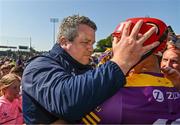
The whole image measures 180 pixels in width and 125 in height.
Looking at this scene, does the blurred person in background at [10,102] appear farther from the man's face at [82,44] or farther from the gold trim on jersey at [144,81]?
the gold trim on jersey at [144,81]

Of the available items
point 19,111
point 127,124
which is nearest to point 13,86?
point 19,111

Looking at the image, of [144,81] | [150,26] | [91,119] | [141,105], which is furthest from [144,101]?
[150,26]


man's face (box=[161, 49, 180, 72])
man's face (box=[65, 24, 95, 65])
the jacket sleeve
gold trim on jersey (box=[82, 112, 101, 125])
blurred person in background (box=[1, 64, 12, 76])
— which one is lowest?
blurred person in background (box=[1, 64, 12, 76])

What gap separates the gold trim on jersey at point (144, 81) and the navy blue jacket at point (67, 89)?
1.13 feet

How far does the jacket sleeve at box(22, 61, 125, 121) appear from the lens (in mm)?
1739

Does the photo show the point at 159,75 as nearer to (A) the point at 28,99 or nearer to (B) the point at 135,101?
(B) the point at 135,101

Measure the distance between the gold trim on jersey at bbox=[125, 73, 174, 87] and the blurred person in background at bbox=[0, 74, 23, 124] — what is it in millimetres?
3273

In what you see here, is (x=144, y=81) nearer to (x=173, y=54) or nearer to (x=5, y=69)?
(x=173, y=54)

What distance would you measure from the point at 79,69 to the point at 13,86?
3432 millimetres

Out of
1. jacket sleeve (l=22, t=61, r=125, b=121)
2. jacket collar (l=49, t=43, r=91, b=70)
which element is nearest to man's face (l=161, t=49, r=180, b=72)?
jacket collar (l=49, t=43, r=91, b=70)

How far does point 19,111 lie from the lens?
207 inches

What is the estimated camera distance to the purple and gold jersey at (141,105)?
2.01 metres

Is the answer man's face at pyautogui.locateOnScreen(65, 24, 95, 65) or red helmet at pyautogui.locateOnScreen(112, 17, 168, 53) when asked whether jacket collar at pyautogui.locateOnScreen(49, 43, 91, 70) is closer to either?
man's face at pyautogui.locateOnScreen(65, 24, 95, 65)

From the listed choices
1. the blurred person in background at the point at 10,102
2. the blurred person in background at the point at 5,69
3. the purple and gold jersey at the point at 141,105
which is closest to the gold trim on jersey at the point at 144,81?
the purple and gold jersey at the point at 141,105
